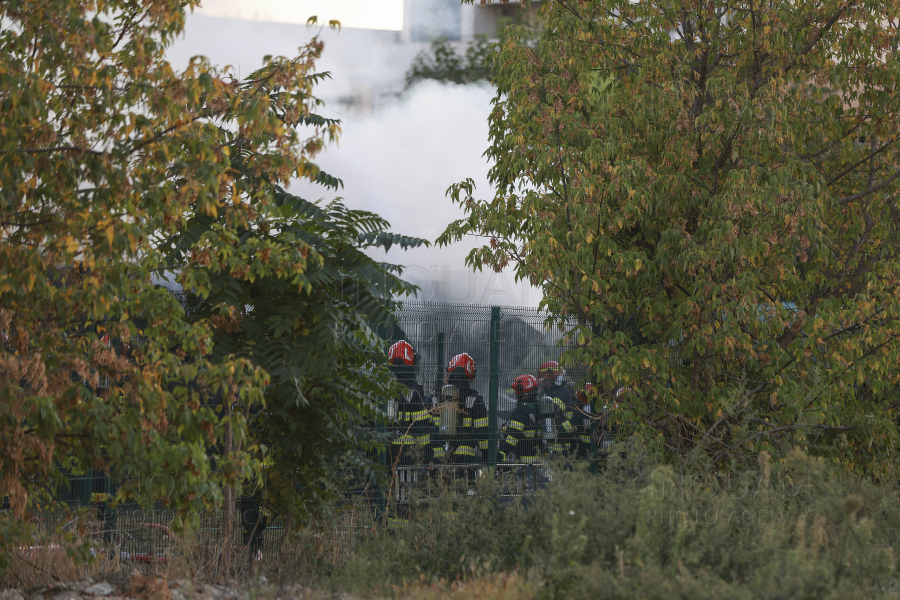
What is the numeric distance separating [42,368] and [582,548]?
3.42 metres

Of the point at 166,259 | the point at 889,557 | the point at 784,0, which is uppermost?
the point at 784,0

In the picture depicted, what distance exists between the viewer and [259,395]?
5043 mm

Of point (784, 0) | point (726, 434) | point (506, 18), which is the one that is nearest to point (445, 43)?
point (506, 18)

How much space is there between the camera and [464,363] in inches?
357

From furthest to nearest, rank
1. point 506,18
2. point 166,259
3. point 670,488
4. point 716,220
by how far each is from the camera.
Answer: point 506,18 → point 716,220 → point 166,259 → point 670,488

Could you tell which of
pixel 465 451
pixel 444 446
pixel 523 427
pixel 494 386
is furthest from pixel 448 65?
pixel 444 446

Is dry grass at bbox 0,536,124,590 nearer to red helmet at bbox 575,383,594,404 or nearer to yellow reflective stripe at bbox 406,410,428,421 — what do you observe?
yellow reflective stripe at bbox 406,410,428,421

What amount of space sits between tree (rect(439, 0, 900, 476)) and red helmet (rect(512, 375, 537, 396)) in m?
0.74

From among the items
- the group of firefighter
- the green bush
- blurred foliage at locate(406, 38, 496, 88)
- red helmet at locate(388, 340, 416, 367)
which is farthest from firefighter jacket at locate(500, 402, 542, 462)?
blurred foliage at locate(406, 38, 496, 88)

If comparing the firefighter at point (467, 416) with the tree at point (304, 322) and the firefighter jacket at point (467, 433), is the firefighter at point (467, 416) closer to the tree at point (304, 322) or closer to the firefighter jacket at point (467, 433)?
the firefighter jacket at point (467, 433)

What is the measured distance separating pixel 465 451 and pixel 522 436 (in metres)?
0.83

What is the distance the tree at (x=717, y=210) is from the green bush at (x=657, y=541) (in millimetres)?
2213

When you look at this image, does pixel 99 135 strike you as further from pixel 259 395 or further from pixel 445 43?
pixel 445 43

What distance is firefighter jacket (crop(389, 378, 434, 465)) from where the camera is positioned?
842 centimetres
